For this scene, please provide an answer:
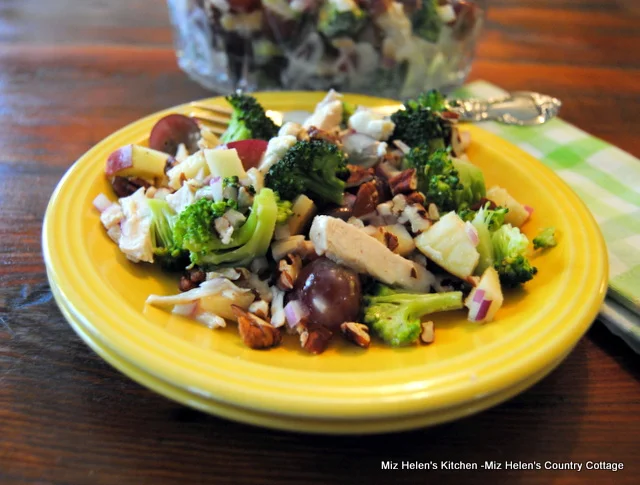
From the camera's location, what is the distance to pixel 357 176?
1.64 metres

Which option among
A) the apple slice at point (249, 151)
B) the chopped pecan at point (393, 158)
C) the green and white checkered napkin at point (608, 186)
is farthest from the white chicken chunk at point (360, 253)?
the green and white checkered napkin at point (608, 186)

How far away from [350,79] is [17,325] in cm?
177

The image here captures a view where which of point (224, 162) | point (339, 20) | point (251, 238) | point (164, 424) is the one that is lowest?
point (164, 424)

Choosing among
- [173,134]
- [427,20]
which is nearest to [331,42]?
[427,20]

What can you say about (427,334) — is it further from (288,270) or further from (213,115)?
(213,115)

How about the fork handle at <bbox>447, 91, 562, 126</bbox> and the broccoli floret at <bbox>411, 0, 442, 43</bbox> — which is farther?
the broccoli floret at <bbox>411, 0, 442, 43</bbox>

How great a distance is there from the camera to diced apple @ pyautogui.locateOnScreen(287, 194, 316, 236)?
151 cm

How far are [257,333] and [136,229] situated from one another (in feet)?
1.71

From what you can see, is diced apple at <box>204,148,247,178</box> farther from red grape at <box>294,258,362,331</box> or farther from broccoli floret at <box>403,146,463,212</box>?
broccoli floret at <box>403,146,463,212</box>

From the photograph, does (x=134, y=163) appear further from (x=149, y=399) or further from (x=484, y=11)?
(x=484, y=11)

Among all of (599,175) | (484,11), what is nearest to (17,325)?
(599,175)

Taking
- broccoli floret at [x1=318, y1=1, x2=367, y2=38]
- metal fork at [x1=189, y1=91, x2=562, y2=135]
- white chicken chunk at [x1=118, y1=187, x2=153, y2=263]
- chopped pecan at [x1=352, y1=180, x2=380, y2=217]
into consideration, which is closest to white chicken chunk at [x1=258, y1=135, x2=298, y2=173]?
chopped pecan at [x1=352, y1=180, x2=380, y2=217]

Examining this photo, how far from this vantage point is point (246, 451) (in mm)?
1160

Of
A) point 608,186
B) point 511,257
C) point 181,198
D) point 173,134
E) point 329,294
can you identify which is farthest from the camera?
point 608,186
